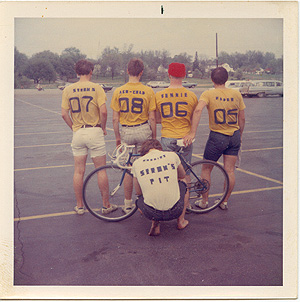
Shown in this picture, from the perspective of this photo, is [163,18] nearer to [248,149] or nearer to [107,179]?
[107,179]

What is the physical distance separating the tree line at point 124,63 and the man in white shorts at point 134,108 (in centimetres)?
21

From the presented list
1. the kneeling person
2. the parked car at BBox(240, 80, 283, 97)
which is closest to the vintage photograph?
the kneeling person

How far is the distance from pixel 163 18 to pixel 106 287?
284 centimetres

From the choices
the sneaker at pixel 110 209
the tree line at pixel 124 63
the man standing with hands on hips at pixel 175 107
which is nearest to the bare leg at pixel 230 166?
the man standing with hands on hips at pixel 175 107

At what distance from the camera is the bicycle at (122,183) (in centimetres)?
553

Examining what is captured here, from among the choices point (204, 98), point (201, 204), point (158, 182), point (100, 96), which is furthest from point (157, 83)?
point (158, 182)

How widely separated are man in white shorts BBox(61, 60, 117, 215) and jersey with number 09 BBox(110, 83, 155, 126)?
0.18 metres

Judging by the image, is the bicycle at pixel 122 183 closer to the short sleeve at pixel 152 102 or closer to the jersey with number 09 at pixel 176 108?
the jersey with number 09 at pixel 176 108

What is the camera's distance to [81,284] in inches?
173

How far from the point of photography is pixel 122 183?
5.66m

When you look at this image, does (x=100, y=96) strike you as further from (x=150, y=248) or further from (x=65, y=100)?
(x=150, y=248)

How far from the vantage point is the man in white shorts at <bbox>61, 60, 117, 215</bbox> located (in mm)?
5496

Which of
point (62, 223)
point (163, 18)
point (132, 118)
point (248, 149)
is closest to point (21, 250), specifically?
point (62, 223)

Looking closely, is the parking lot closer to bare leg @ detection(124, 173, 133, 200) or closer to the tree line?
bare leg @ detection(124, 173, 133, 200)
